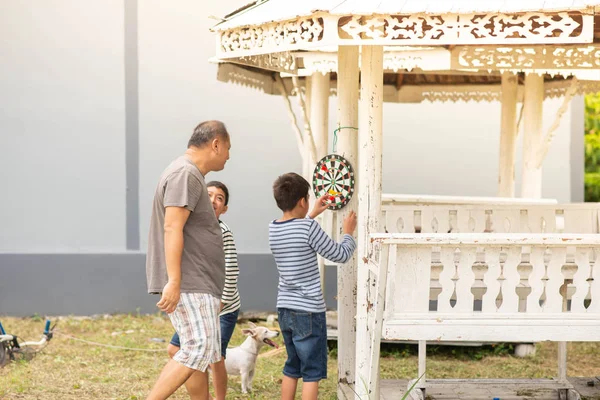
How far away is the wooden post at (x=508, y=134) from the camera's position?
A: 343 inches

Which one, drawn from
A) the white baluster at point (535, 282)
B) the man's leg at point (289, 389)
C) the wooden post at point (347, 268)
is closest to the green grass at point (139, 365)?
the wooden post at point (347, 268)

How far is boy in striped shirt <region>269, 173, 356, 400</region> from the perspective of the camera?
525 centimetres

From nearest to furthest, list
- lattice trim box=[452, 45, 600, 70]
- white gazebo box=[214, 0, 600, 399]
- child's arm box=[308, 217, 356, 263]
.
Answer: white gazebo box=[214, 0, 600, 399] → child's arm box=[308, 217, 356, 263] → lattice trim box=[452, 45, 600, 70]

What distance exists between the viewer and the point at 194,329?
15.7ft

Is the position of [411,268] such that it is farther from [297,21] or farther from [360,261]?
[297,21]

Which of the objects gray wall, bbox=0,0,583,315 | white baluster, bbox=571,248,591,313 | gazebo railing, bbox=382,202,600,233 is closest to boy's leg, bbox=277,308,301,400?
gazebo railing, bbox=382,202,600,233

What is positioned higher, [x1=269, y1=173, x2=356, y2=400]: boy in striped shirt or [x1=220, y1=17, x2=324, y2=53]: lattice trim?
[x1=220, y1=17, x2=324, y2=53]: lattice trim

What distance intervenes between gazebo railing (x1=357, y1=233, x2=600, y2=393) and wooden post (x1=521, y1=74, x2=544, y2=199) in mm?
3534

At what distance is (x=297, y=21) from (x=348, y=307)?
2.04 metres

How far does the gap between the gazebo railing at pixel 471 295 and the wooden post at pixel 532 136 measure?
3.53 metres

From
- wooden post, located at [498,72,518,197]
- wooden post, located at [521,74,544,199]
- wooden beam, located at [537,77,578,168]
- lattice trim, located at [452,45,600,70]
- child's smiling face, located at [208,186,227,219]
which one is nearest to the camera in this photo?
child's smiling face, located at [208,186,227,219]

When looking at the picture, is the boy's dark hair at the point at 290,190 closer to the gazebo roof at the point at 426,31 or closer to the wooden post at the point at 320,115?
the gazebo roof at the point at 426,31

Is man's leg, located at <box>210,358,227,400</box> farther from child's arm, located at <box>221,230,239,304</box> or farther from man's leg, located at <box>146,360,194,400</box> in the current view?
man's leg, located at <box>146,360,194,400</box>

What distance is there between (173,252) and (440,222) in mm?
2749
